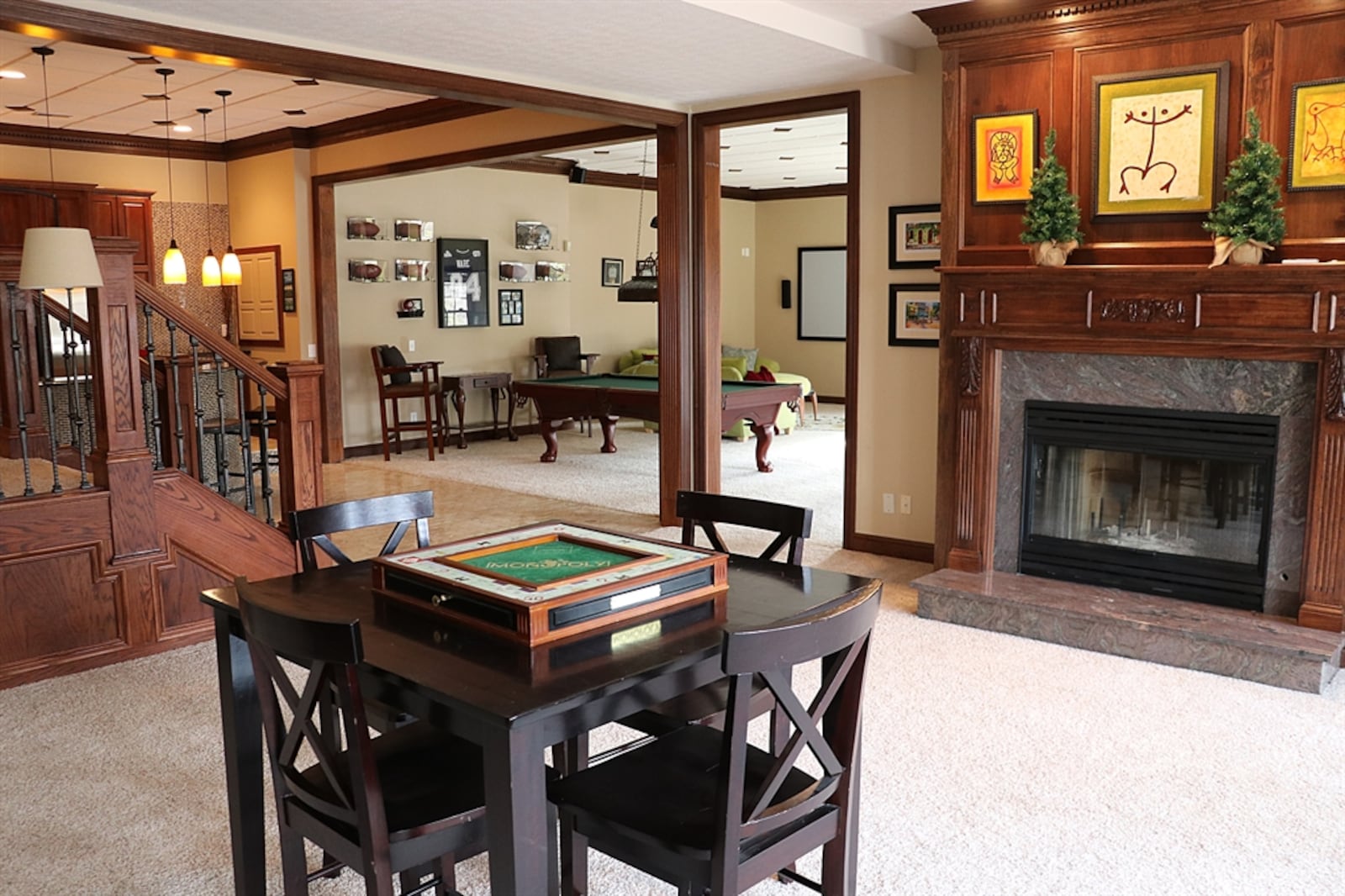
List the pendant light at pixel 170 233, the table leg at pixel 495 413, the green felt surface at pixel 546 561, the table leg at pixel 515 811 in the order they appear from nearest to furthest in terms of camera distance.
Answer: the table leg at pixel 515 811, the green felt surface at pixel 546 561, the pendant light at pixel 170 233, the table leg at pixel 495 413

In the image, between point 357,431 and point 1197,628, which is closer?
point 1197,628

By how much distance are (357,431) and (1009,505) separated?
676 centimetres

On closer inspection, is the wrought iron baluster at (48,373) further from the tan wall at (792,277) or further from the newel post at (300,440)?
the tan wall at (792,277)

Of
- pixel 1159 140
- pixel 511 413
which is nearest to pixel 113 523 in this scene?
pixel 1159 140

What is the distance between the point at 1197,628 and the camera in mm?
4137

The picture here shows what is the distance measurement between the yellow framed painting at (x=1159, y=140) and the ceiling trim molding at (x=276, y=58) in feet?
8.88

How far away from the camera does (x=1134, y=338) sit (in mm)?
4449

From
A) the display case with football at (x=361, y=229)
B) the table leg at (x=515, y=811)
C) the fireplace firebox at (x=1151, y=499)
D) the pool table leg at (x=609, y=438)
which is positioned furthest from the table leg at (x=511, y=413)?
the table leg at (x=515, y=811)

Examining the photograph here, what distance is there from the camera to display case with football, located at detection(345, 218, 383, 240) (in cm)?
962

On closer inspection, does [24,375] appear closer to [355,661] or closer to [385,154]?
[385,154]

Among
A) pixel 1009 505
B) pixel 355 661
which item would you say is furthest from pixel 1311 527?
pixel 355 661

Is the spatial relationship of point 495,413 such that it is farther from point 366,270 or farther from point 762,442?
point 762,442

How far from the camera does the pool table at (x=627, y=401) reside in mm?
8586

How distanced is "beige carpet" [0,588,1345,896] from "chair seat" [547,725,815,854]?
56 centimetres
